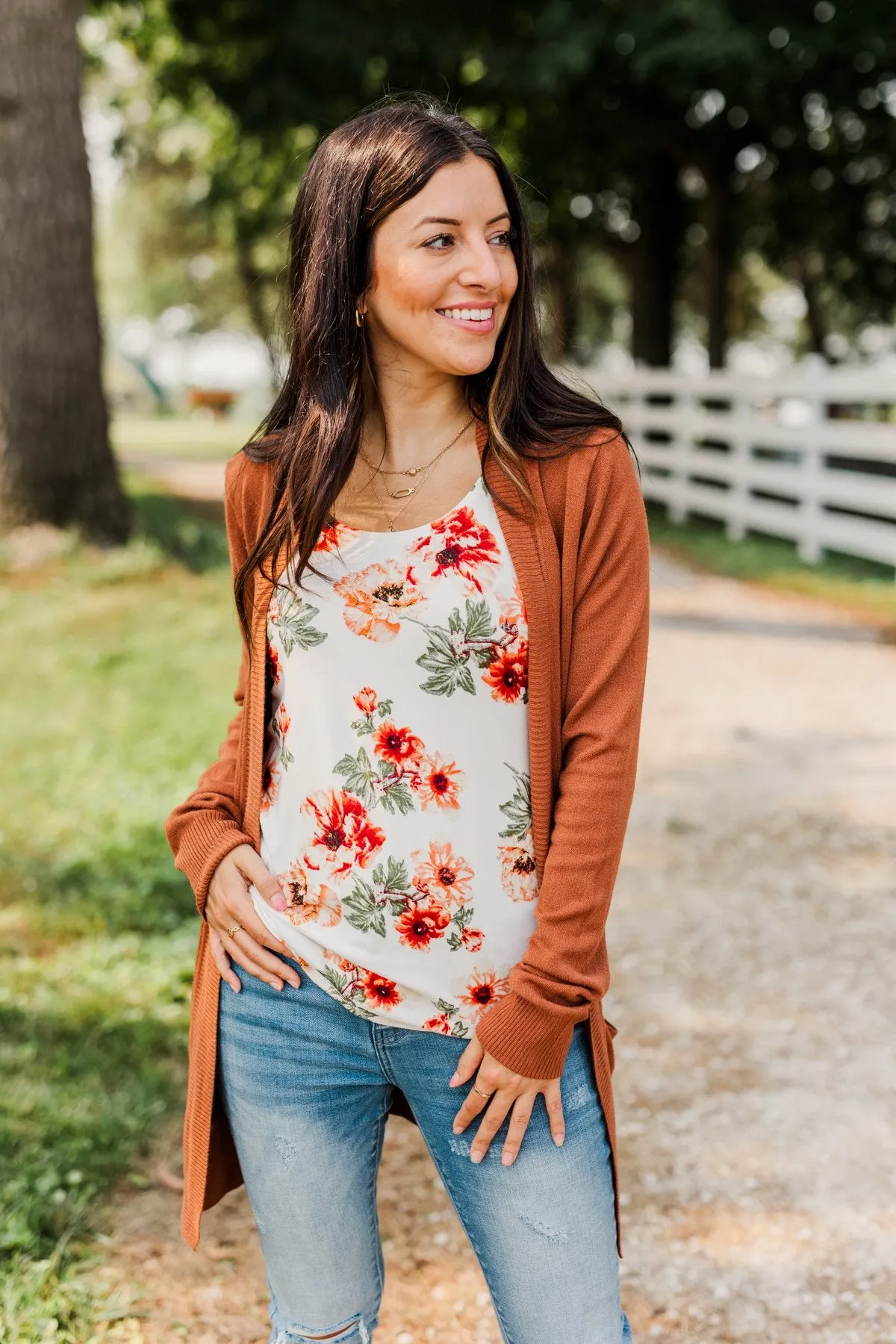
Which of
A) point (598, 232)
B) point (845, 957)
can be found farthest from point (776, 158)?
point (845, 957)

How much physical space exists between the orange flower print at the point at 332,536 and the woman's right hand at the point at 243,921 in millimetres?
434

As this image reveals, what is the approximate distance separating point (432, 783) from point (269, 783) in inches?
12.4

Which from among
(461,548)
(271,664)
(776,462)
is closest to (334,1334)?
(271,664)

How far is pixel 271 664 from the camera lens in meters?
1.83

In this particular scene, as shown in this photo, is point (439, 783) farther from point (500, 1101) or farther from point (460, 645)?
point (500, 1101)

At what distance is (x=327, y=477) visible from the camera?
174 centimetres

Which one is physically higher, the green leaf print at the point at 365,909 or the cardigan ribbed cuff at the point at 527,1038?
the green leaf print at the point at 365,909

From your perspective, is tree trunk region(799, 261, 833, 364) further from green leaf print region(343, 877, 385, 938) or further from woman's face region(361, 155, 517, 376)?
green leaf print region(343, 877, 385, 938)

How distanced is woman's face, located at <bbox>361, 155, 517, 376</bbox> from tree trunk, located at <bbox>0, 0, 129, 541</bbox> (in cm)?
743

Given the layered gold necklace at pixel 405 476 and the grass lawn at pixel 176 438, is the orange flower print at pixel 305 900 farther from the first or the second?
the grass lawn at pixel 176 438

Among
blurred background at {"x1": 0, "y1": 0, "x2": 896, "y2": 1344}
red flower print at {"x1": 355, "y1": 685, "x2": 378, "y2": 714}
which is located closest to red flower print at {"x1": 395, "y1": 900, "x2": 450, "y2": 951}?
red flower print at {"x1": 355, "y1": 685, "x2": 378, "y2": 714}

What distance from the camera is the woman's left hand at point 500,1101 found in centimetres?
157

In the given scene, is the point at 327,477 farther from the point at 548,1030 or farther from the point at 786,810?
the point at 786,810

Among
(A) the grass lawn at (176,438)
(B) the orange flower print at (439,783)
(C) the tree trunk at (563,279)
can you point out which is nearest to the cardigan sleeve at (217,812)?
(B) the orange flower print at (439,783)
